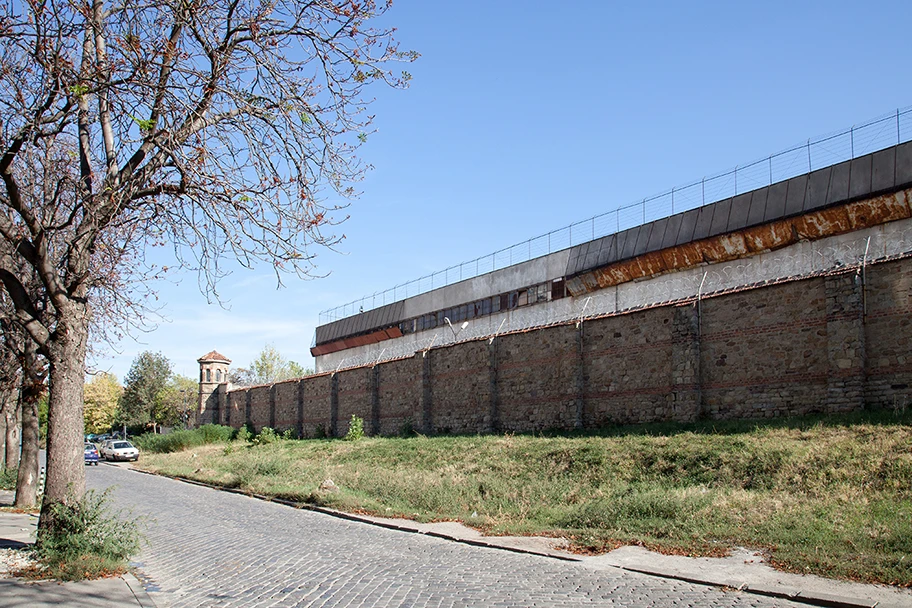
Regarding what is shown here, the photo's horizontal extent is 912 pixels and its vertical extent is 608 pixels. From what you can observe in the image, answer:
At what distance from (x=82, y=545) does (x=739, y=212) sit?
899 inches

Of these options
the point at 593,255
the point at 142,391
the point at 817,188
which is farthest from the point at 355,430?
the point at 142,391

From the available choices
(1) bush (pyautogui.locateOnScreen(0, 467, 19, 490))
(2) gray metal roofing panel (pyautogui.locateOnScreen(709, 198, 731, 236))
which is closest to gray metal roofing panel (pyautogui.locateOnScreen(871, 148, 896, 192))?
(2) gray metal roofing panel (pyautogui.locateOnScreen(709, 198, 731, 236))

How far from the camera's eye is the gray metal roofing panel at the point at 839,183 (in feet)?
73.6

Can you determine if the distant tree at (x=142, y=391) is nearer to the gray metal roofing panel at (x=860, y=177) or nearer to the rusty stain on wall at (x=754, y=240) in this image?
the rusty stain on wall at (x=754, y=240)

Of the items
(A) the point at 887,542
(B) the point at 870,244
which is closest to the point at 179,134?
(A) the point at 887,542

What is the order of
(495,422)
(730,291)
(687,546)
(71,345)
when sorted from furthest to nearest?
(495,422) → (730,291) → (687,546) → (71,345)

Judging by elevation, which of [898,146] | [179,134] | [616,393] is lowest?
[616,393]

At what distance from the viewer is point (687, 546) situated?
11.0m

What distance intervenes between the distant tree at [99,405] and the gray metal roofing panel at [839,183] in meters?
78.1

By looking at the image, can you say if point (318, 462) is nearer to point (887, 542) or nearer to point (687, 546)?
point (687, 546)

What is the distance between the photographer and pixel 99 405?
83.3 metres

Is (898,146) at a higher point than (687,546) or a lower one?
higher

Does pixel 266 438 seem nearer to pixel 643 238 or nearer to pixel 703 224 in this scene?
pixel 643 238

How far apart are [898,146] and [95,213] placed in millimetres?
21356
